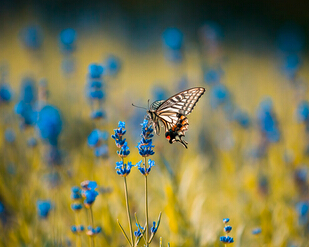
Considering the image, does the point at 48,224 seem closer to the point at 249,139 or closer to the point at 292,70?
the point at 249,139

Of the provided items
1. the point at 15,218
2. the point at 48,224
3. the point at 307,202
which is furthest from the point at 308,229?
the point at 15,218

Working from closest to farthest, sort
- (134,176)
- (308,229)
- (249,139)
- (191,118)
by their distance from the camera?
(308,229) < (134,176) < (249,139) < (191,118)

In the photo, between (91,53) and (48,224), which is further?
(91,53)

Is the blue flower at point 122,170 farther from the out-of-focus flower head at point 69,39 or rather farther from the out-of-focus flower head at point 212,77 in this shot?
the out-of-focus flower head at point 212,77

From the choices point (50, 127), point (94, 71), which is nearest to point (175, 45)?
point (94, 71)

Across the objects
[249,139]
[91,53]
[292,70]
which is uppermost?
[91,53]

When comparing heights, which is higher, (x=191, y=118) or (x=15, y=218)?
(x=191, y=118)

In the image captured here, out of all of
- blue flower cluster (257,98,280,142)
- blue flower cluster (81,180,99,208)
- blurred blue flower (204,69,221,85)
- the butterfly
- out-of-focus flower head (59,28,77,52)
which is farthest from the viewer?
blurred blue flower (204,69,221,85)

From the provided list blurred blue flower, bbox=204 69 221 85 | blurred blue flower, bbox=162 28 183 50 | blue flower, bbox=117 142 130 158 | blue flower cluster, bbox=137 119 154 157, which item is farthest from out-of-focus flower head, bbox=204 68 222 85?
blue flower, bbox=117 142 130 158

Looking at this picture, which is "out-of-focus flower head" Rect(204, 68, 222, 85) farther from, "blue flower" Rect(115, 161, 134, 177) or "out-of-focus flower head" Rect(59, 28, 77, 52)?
"blue flower" Rect(115, 161, 134, 177)
